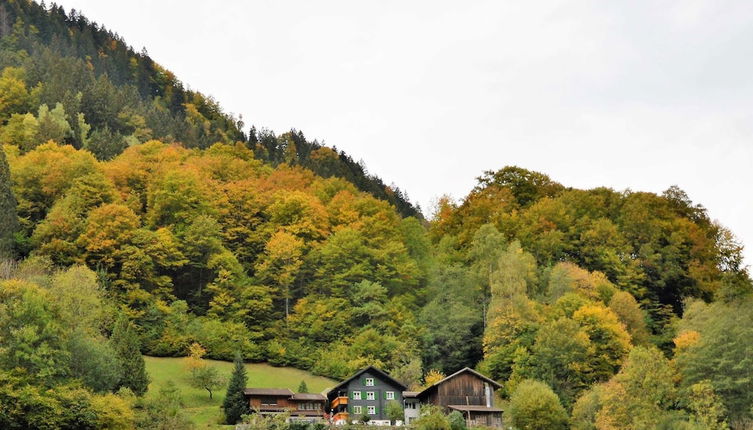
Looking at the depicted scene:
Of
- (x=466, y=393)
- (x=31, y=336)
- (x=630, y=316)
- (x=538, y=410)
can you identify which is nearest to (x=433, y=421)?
(x=466, y=393)

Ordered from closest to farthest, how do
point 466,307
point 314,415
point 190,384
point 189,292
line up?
point 314,415, point 190,384, point 466,307, point 189,292

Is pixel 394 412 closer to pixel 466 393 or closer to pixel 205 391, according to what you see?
pixel 466 393

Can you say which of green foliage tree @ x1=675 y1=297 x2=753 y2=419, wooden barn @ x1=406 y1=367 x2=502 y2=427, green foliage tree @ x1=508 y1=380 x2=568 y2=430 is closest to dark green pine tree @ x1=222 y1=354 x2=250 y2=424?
wooden barn @ x1=406 y1=367 x2=502 y2=427

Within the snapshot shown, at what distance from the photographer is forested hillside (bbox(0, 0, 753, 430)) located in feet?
212

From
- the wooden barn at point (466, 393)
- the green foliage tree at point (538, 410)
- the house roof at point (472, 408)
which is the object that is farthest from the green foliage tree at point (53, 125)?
the green foliage tree at point (538, 410)

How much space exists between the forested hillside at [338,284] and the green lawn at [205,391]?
4.94 feet

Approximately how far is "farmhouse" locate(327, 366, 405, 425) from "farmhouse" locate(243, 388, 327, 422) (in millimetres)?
1951

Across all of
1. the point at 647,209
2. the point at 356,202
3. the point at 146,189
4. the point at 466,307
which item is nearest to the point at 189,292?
the point at 146,189

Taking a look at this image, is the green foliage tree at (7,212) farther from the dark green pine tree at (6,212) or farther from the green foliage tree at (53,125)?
the green foliage tree at (53,125)

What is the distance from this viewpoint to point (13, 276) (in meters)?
73.5

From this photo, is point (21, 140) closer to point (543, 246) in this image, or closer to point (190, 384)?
point (190, 384)

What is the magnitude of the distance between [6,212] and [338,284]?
3286cm

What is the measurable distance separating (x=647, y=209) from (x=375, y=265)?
97.5 ft

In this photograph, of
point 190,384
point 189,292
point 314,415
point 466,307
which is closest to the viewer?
point 314,415
